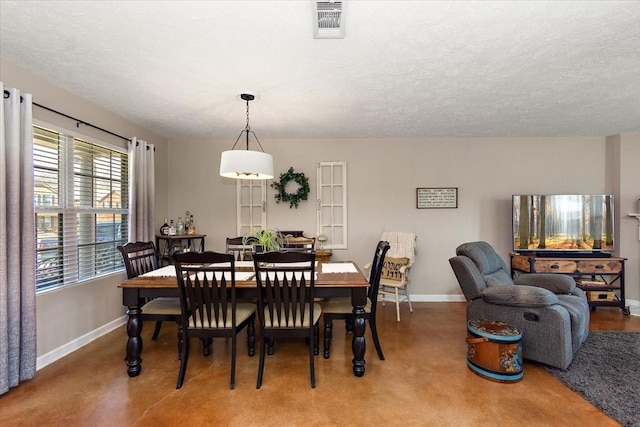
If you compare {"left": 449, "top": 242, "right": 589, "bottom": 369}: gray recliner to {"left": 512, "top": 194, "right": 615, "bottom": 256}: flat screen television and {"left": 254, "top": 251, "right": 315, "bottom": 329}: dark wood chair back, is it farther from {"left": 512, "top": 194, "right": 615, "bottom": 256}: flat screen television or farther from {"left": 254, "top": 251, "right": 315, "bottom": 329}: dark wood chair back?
{"left": 254, "top": 251, "right": 315, "bottom": 329}: dark wood chair back

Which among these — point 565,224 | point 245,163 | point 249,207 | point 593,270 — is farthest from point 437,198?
point 245,163

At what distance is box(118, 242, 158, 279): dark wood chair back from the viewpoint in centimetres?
271

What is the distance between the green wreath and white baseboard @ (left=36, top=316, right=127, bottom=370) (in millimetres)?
2488

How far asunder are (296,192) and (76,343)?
9.86 feet

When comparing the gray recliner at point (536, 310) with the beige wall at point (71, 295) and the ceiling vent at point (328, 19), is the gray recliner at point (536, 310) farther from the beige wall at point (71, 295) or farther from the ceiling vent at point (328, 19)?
the beige wall at point (71, 295)

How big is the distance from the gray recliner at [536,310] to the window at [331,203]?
1.96 meters

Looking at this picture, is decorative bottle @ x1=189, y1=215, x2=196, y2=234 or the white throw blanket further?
decorative bottle @ x1=189, y1=215, x2=196, y2=234

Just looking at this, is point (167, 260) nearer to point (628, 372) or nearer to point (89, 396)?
point (89, 396)

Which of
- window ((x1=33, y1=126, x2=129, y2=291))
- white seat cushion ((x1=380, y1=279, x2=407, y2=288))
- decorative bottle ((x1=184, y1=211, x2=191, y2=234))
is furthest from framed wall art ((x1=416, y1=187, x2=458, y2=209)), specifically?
window ((x1=33, y1=126, x2=129, y2=291))

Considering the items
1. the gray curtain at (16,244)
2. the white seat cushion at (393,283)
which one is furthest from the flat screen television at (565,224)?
the gray curtain at (16,244)

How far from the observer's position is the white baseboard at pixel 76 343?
2591 millimetres

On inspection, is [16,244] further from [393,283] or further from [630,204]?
[630,204]

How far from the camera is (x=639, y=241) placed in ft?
13.7

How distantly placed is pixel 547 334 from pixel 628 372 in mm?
699
